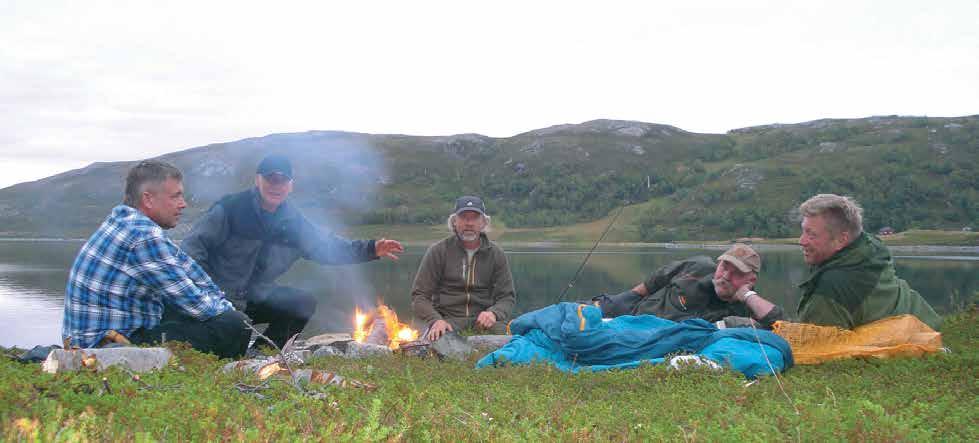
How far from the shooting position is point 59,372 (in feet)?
13.7

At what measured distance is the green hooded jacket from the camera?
6.16 m

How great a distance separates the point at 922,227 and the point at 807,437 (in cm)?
9030

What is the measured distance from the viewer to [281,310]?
8.39 metres

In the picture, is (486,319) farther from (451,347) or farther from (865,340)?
(865,340)

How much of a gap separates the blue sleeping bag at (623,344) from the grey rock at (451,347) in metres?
0.60

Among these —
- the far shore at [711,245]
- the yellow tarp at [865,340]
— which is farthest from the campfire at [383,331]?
the far shore at [711,245]

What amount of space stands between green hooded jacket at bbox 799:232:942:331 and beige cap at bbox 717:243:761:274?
111cm

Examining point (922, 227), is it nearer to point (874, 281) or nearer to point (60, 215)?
point (874, 281)

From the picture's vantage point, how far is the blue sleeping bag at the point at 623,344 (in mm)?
5734

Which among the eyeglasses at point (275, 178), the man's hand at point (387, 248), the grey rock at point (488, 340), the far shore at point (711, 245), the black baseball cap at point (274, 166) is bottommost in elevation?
the far shore at point (711, 245)

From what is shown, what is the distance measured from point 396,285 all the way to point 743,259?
25.1 meters

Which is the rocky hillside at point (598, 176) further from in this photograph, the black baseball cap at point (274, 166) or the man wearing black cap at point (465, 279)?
the black baseball cap at point (274, 166)

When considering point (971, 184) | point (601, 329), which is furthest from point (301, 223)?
point (971, 184)

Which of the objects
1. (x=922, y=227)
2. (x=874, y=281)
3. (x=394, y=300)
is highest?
(x=874, y=281)
